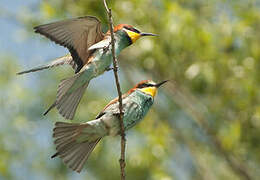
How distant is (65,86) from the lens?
2172 mm

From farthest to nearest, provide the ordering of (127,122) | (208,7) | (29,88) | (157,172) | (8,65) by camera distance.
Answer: (29,88) → (8,65) → (208,7) → (157,172) → (127,122)

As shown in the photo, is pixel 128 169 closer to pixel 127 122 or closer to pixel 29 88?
pixel 29 88

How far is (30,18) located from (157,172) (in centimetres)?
179

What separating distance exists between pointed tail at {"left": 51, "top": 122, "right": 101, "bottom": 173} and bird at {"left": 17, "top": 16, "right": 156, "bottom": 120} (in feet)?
0.32

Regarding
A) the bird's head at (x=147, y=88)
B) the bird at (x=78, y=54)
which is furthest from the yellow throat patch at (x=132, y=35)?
the bird's head at (x=147, y=88)

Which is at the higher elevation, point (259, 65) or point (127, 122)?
point (127, 122)

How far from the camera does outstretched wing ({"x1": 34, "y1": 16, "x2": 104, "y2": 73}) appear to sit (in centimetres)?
210

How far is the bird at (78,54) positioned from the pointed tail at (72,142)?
97 millimetres

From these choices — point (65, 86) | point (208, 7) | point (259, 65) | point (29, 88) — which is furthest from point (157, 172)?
point (29, 88)

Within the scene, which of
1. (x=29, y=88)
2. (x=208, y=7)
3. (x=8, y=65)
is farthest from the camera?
(x=29, y=88)

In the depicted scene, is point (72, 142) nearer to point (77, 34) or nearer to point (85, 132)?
point (85, 132)

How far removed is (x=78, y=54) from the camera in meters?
2.26

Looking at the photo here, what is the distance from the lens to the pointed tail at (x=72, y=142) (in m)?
2.21

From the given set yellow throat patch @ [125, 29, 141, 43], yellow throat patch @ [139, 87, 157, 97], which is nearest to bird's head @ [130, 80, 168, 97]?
yellow throat patch @ [139, 87, 157, 97]
